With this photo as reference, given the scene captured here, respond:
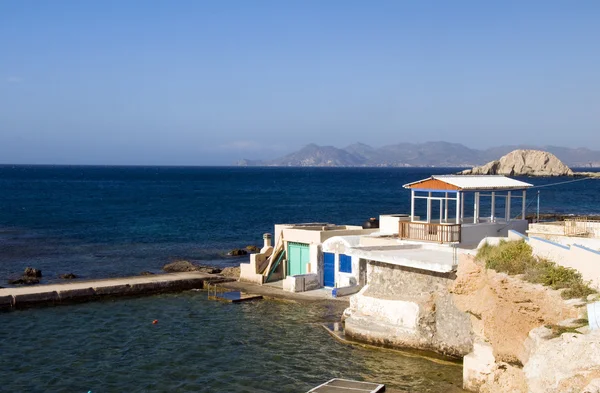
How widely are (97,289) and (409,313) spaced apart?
1628 centimetres

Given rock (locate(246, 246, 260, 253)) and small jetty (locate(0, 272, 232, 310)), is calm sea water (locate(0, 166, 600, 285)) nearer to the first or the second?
rock (locate(246, 246, 260, 253))

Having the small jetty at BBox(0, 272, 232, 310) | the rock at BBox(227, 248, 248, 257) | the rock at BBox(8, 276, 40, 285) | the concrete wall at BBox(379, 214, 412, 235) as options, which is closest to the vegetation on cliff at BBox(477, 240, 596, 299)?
the concrete wall at BBox(379, 214, 412, 235)

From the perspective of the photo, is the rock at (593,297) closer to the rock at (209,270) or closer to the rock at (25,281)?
the rock at (209,270)

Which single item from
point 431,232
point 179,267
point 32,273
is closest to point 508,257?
point 431,232

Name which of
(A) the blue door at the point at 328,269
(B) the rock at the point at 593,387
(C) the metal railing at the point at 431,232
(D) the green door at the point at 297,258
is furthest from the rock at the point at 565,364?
(D) the green door at the point at 297,258

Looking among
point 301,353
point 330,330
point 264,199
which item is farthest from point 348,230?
point 264,199

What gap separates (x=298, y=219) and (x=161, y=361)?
52128 millimetres

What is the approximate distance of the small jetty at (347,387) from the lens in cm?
1662

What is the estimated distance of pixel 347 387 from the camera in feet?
55.5

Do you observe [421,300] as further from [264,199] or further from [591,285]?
[264,199]

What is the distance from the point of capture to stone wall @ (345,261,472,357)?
19.5 metres

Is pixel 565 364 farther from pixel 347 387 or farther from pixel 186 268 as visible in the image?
pixel 186 268

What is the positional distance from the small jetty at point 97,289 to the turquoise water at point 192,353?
109cm

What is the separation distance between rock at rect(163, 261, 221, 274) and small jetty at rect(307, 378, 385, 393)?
1996 cm
